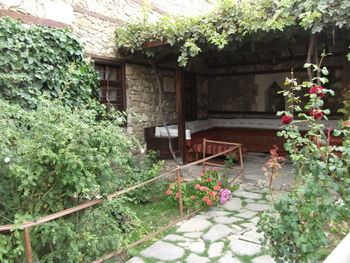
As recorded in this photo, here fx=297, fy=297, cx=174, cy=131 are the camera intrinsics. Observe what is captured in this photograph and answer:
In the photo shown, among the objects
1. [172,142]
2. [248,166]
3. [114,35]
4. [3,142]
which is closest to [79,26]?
[114,35]

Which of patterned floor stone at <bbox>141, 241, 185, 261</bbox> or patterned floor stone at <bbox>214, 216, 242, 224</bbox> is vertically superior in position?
patterned floor stone at <bbox>214, 216, 242, 224</bbox>

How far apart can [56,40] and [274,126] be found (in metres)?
5.94

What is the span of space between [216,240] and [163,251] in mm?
586

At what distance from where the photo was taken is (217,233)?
325 centimetres

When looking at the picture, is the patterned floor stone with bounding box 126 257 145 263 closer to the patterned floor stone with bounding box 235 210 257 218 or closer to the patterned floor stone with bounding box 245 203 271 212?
the patterned floor stone with bounding box 235 210 257 218

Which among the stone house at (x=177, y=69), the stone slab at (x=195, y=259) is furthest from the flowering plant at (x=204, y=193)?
the stone house at (x=177, y=69)

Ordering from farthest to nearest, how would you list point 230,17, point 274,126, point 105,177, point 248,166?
point 274,126 < point 248,166 < point 230,17 < point 105,177

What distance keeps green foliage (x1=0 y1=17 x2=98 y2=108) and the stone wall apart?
4.48 ft

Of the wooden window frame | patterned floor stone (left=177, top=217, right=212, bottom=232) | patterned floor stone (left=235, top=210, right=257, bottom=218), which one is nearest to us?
patterned floor stone (left=177, top=217, right=212, bottom=232)

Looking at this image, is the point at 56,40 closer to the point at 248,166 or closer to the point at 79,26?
the point at 79,26

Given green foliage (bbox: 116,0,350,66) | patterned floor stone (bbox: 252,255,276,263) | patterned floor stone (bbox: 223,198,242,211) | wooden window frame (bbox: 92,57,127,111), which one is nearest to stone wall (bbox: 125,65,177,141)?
wooden window frame (bbox: 92,57,127,111)

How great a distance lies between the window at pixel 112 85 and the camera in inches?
215

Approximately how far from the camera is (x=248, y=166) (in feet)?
20.2

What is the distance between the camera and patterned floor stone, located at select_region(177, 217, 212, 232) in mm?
3365
